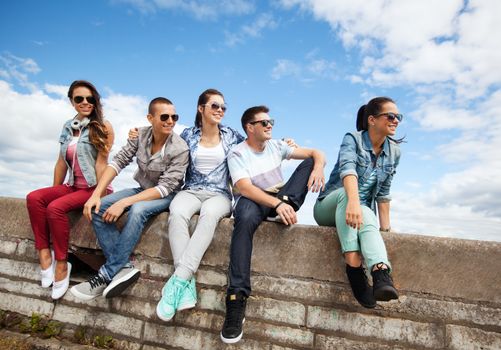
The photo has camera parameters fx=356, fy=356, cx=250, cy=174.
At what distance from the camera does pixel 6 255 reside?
12.8ft

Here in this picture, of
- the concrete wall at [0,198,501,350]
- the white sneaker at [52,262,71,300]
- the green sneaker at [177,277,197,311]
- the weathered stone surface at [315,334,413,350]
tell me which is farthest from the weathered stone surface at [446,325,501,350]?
the white sneaker at [52,262,71,300]

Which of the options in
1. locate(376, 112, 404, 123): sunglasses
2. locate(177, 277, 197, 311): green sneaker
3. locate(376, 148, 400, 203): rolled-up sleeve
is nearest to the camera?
locate(177, 277, 197, 311): green sneaker

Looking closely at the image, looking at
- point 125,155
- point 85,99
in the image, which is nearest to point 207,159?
point 125,155

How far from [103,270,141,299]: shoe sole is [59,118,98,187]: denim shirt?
107 centimetres

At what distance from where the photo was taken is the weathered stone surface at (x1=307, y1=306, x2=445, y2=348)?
8.57ft

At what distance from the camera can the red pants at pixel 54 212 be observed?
345 cm

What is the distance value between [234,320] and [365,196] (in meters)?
1.56

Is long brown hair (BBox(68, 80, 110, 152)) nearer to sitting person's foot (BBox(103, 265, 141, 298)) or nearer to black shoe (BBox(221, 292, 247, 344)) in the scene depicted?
sitting person's foot (BBox(103, 265, 141, 298))

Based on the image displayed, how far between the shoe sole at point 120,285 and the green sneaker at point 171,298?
1.64ft

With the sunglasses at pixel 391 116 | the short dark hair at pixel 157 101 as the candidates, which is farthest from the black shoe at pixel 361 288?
the short dark hair at pixel 157 101

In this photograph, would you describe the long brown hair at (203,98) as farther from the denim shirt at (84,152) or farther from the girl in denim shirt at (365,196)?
the girl in denim shirt at (365,196)

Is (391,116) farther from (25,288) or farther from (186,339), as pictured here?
(25,288)

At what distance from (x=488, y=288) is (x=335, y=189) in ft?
4.36

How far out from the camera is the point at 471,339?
2.55m
